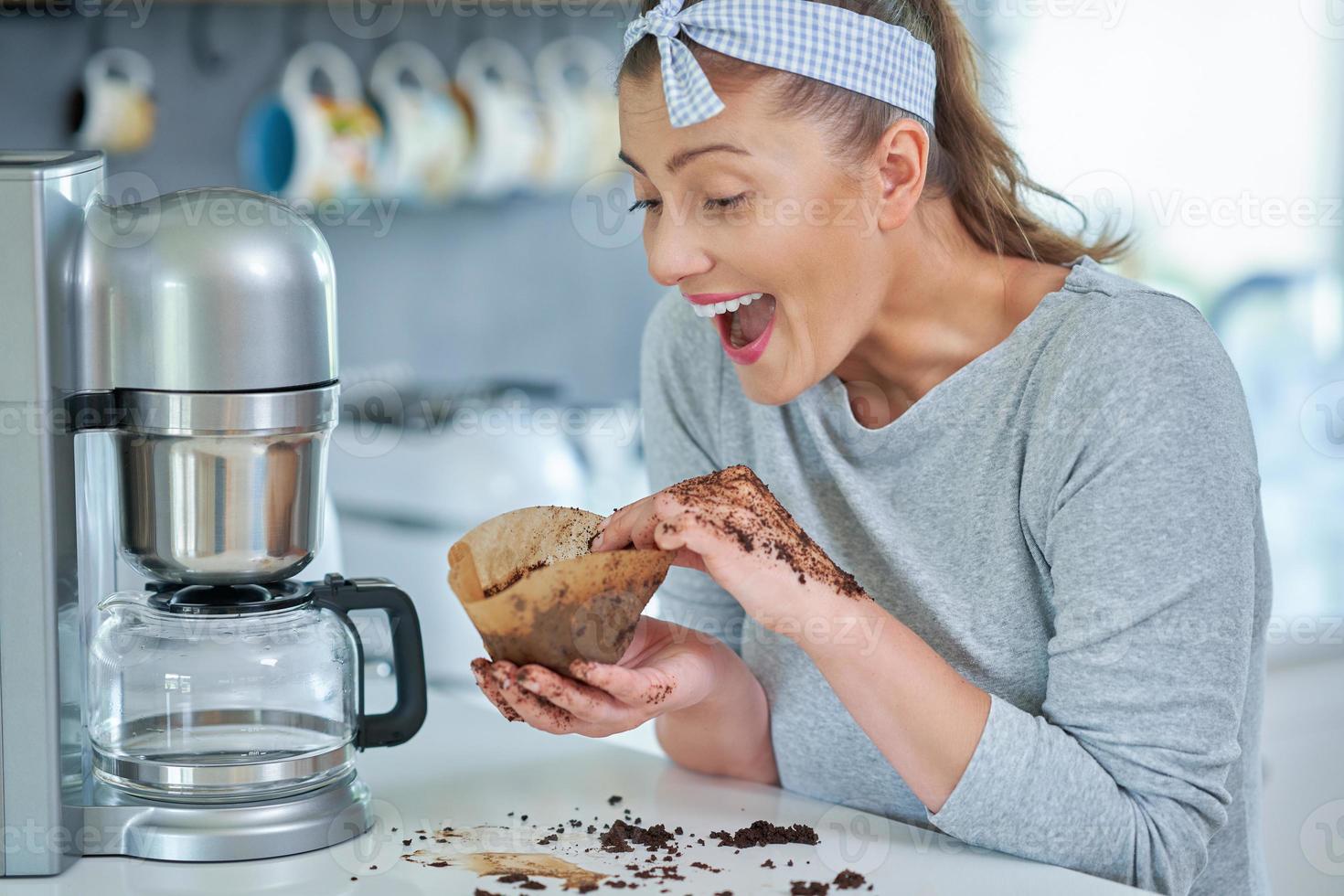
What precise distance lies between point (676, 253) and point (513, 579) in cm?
28

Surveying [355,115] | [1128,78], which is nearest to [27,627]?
[355,115]

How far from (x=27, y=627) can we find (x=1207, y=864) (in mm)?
926

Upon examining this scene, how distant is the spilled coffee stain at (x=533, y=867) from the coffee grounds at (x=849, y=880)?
149 millimetres

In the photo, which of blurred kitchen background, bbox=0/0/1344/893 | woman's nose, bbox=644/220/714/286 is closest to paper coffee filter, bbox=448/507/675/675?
woman's nose, bbox=644/220/714/286

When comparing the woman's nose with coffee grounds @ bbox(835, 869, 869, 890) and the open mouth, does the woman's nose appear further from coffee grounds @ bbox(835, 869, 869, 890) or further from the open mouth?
coffee grounds @ bbox(835, 869, 869, 890)

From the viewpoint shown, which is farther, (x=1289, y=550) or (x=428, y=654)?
(x=1289, y=550)

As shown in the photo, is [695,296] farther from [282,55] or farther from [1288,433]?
[1288,433]

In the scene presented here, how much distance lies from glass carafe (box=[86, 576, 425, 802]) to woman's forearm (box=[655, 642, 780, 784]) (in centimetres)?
26

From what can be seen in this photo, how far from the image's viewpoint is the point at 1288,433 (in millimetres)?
3098

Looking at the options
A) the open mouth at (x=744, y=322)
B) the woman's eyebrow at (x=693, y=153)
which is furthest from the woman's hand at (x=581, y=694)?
the woman's eyebrow at (x=693, y=153)

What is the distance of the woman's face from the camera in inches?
40.4

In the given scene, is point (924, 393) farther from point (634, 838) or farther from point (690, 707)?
point (634, 838)

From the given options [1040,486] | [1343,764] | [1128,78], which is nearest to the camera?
[1040,486]

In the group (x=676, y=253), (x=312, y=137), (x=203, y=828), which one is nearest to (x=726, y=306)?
Result: (x=676, y=253)
